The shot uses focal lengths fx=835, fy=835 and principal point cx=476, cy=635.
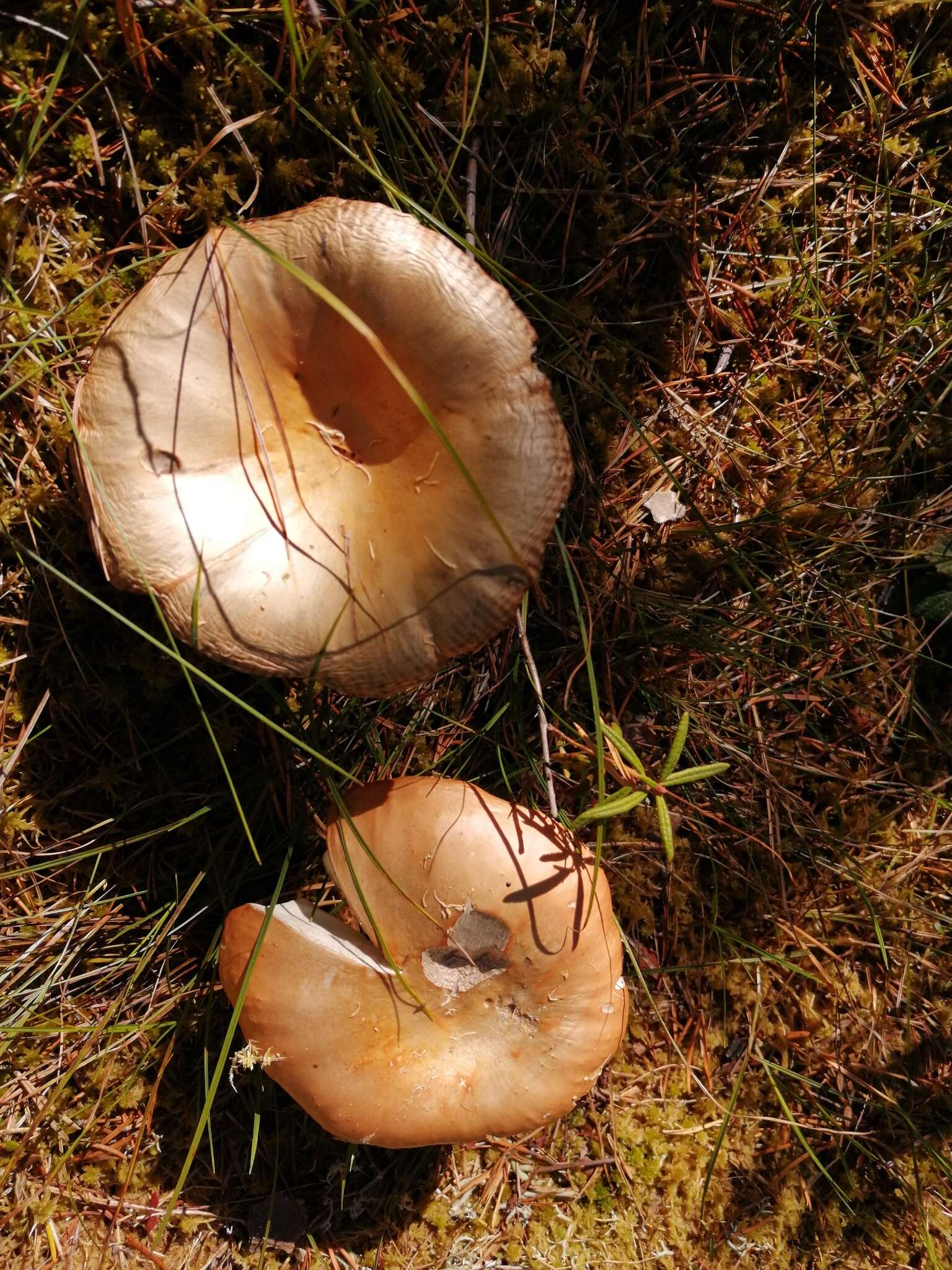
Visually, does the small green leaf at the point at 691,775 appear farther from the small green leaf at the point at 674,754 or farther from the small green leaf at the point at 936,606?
the small green leaf at the point at 936,606

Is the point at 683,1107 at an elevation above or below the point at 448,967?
below

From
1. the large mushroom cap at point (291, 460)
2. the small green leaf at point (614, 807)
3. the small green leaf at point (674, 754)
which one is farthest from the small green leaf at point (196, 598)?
the small green leaf at point (674, 754)

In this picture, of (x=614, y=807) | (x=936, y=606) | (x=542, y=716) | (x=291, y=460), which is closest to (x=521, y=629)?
(x=542, y=716)

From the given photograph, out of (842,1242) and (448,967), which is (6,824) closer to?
(448,967)

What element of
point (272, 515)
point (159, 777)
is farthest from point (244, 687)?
point (272, 515)

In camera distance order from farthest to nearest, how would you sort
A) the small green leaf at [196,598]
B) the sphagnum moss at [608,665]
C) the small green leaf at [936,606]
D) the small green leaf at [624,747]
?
1. the small green leaf at [936,606]
2. the sphagnum moss at [608,665]
3. the small green leaf at [624,747]
4. the small green leaf at [196,598]

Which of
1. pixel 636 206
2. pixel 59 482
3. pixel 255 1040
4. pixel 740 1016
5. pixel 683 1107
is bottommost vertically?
pixel 683 1107
